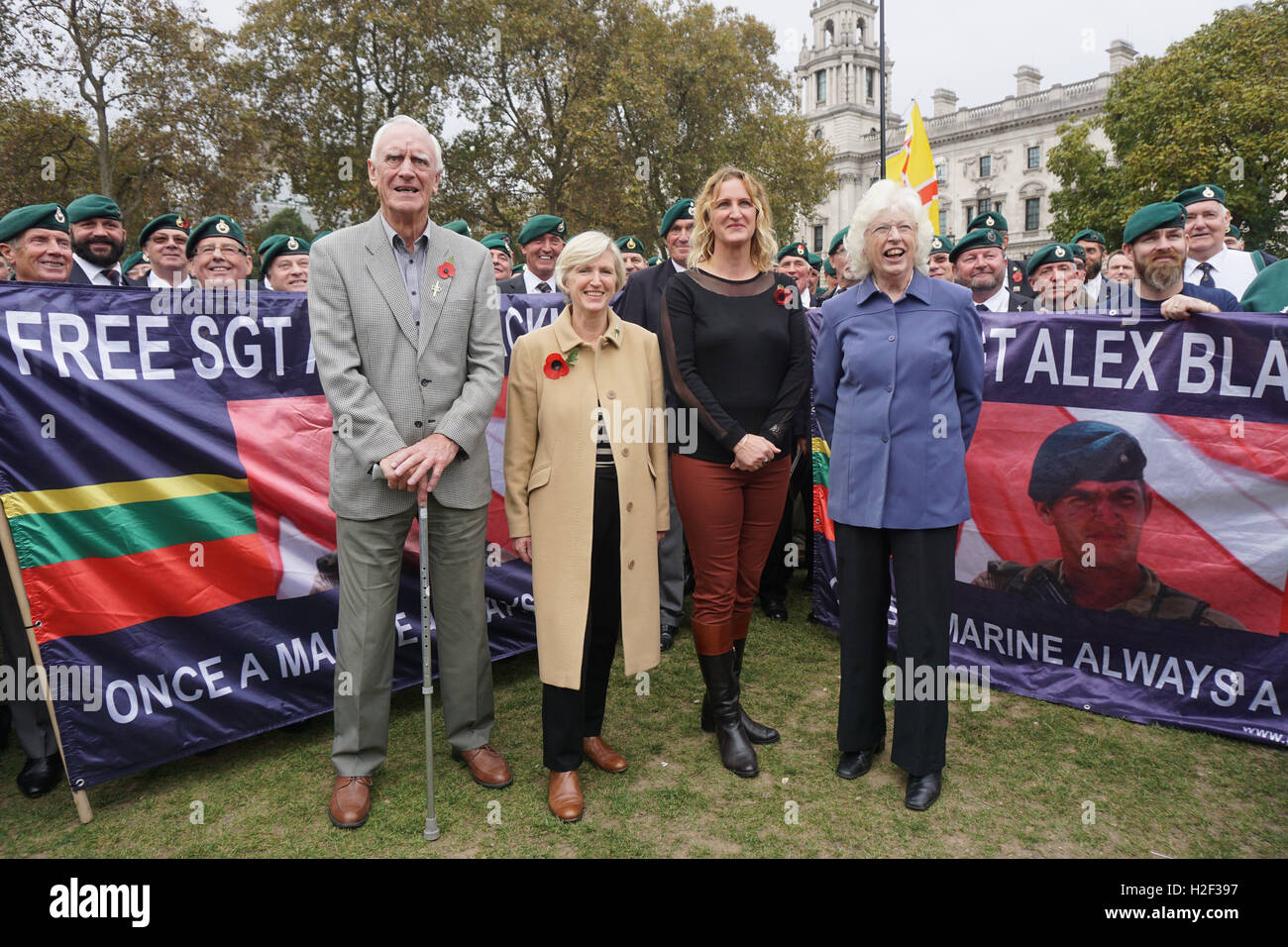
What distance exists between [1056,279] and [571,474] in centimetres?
492

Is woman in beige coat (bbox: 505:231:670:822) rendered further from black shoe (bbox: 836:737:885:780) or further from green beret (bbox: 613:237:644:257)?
green beret (bbox: 613:237:644:257)

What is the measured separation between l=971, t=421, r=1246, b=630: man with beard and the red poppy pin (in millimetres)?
2658

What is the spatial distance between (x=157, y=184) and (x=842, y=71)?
245 feet

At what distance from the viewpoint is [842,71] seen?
81.2m

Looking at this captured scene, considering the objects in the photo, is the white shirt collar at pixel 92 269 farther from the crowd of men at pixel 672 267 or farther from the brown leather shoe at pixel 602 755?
the brown leather shoe at pixel 602 755

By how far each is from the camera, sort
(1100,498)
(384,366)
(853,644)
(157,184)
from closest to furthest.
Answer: (384,366) < (853,644) < (1100,498) < (157,184)

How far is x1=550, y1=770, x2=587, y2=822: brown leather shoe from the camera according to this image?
3473 millimetres

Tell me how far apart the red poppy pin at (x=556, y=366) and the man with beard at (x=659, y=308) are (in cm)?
121

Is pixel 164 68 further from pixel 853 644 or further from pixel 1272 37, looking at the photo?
pixel 1272 37

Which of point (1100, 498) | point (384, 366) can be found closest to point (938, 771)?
point (1100, 498)

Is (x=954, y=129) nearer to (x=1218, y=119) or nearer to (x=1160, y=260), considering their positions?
(x=1218, y=119)

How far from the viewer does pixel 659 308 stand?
464cm

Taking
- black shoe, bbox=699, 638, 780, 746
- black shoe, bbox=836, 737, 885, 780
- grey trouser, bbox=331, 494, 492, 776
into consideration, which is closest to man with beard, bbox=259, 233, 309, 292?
grey trouser, bbox=331, 494, 492, 776

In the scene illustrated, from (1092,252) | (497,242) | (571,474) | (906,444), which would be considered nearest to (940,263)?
(1092,252)
